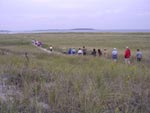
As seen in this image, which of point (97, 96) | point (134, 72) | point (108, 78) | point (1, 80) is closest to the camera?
point (97, 96)

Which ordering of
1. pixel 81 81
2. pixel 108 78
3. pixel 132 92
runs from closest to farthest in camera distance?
pixel 132 92
pixel 81 81
pixel 108 78

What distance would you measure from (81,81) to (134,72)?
163cm

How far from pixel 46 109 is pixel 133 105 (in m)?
1.34

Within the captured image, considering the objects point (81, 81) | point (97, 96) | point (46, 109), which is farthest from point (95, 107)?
point (81, 81)

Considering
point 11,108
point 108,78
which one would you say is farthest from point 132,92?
point 11,108

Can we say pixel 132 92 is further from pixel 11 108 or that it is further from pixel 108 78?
pixel 11 108

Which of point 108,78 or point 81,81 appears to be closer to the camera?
point 81,81

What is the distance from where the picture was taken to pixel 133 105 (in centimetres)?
392

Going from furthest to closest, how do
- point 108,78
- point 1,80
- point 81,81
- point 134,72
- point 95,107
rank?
point 134,72 → point 108,78 → point 1,80 → point 81,81 → point 95,107

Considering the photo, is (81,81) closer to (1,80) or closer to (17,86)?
(17,86)

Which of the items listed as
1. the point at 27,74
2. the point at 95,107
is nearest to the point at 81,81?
the point at 95,107

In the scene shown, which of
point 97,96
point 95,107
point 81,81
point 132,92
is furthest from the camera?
point 81,81

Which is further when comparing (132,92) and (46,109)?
(132,92)

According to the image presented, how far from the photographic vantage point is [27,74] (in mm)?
5293
